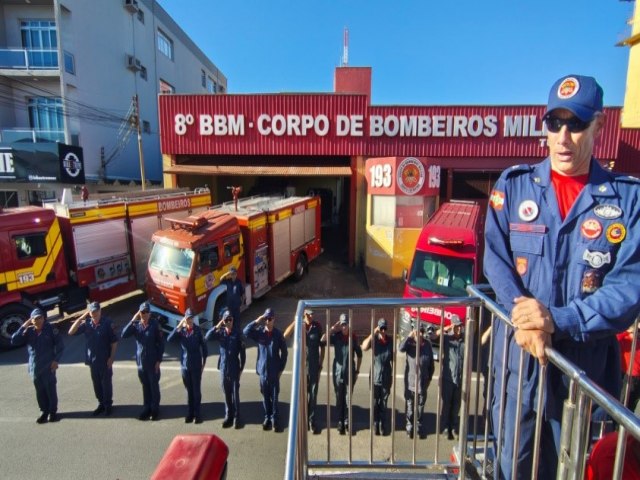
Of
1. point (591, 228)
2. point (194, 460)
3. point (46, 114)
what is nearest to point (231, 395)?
point (194, 460)

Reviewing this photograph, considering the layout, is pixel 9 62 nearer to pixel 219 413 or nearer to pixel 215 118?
pixel 215 118

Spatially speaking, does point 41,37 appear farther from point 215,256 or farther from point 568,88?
point 568,88

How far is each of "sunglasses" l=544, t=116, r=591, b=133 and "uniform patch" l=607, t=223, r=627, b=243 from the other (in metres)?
0.49

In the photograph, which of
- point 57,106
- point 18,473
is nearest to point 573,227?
point 18,473

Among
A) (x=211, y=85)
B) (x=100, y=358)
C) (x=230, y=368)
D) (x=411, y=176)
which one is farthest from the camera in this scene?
(x=211, y=85)

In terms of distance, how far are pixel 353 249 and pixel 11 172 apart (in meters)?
14.4

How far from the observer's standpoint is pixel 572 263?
6.22 ft

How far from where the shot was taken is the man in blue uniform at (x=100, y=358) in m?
5.95

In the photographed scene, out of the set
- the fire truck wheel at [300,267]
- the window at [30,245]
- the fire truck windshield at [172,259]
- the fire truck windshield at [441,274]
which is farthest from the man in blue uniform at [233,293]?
the fire truck wheel at [300,267]

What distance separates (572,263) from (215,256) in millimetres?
8103

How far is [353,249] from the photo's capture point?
15.7 metres

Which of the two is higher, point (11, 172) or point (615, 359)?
point (11, 172)

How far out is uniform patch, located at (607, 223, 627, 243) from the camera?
1817 mm

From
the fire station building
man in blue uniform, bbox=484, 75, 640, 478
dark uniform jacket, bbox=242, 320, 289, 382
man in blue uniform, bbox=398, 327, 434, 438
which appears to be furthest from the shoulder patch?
the fire station building
